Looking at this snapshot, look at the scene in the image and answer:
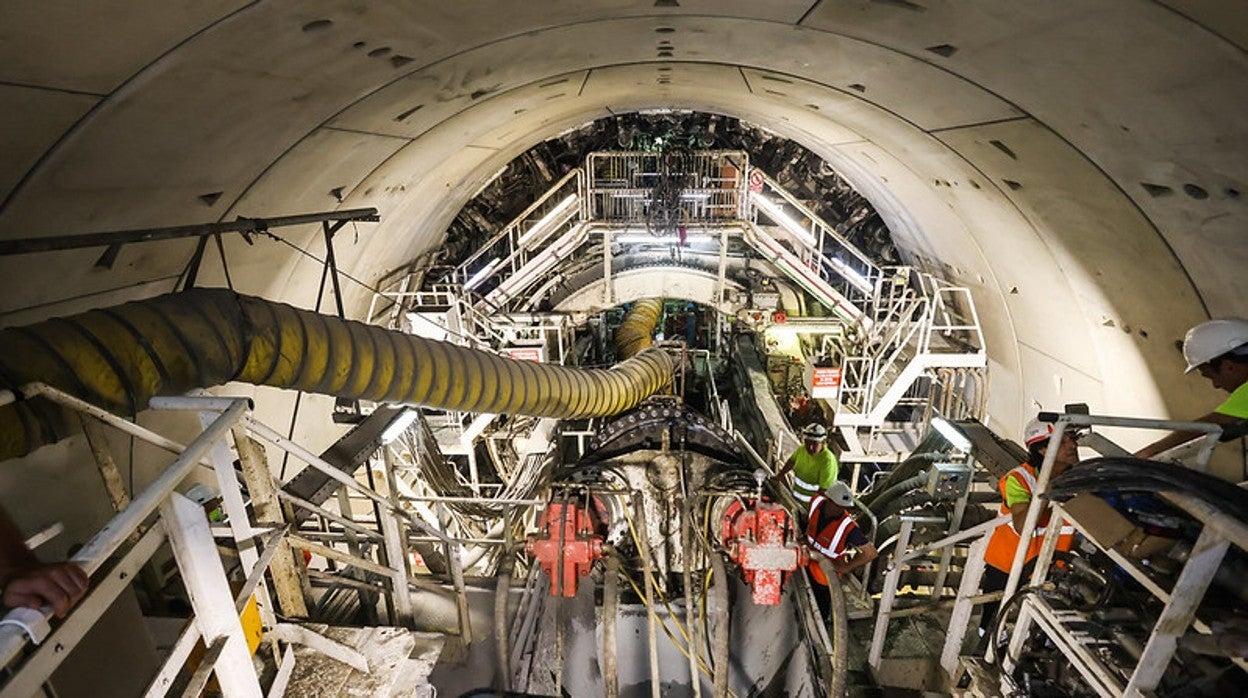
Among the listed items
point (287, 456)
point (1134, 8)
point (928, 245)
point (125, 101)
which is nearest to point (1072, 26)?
point (1134, 8)

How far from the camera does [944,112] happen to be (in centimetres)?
485

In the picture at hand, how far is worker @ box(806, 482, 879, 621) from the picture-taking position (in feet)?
15.1

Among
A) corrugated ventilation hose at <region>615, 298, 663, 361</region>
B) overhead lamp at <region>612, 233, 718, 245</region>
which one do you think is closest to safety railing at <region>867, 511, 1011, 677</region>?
corrugated ventilation hose at <region>615, 298, 663, 361</region>

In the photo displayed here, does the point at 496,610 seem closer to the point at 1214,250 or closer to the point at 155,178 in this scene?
the point at 155,178

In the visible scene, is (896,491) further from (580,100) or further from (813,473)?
(580,100)

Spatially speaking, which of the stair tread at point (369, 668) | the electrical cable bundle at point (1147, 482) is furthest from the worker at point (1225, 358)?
the stair tread at point (369, 668)

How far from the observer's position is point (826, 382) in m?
8.32

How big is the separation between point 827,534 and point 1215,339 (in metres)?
2.62

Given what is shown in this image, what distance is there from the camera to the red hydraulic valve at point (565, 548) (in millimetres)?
4254

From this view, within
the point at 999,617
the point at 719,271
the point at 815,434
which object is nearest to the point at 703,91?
the point at 719,271

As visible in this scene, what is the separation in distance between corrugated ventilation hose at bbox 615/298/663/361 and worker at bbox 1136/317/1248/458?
725 cm

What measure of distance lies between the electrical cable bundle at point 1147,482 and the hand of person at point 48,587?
341 centimetres

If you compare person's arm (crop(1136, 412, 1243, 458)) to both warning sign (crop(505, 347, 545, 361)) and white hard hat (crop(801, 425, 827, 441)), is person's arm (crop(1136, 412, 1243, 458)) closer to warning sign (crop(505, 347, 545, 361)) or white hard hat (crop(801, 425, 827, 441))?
white hard hat (crop(801, 425, 827, 441))

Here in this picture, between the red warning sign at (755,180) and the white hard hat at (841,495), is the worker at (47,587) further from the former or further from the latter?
the red warning sign at (755,180)
